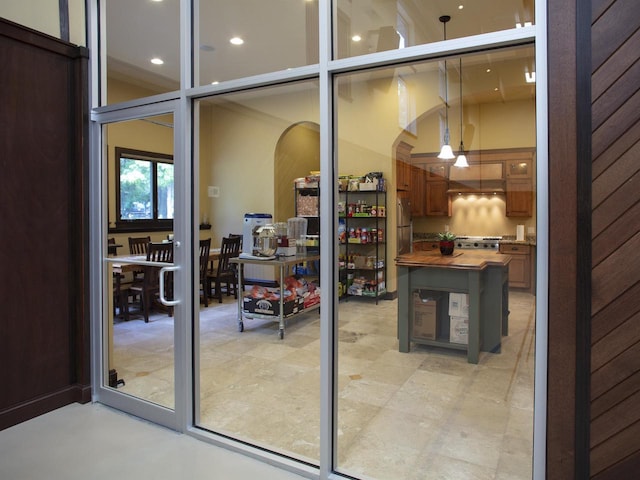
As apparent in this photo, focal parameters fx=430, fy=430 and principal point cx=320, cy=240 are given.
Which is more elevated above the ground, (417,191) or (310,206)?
(417,191)

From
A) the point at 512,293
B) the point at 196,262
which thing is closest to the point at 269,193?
the point at 196,262

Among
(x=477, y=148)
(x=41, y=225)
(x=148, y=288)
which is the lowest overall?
(x=148, y=288)

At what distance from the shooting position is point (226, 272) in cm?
353

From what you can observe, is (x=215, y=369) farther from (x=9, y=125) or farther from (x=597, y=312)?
(x=597, y=312)

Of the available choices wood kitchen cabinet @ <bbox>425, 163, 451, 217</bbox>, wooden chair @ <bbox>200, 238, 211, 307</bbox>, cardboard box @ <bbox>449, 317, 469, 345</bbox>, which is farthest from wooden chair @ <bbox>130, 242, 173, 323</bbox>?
wood kitchen cabinet @ <bbox>425, 163, 451, 217</bbox>

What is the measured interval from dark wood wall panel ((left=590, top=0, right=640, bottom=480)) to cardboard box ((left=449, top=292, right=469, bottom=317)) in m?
2.17

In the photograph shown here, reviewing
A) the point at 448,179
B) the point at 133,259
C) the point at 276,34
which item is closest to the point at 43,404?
the point at 133,259

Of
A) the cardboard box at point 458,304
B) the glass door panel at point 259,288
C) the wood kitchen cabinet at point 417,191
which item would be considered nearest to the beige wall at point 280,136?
the glass door panel at point 259,288

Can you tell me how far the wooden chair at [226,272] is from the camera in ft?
10.7

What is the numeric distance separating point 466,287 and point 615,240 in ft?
7.32

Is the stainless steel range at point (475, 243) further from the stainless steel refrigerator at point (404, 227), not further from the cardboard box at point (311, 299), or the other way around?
the cardboard box at point (311, 299)

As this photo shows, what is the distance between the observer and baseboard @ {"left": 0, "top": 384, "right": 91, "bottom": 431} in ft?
8.88

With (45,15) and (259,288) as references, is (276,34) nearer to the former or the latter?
(45,15)

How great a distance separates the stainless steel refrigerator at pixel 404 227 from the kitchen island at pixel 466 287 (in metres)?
0.08
